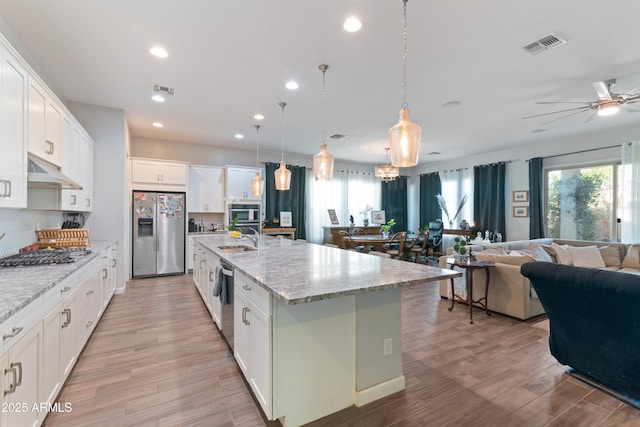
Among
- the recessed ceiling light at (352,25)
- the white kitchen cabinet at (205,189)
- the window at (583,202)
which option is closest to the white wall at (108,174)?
the white kitchen cabinet at (205,189)

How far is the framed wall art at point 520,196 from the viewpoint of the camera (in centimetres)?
656

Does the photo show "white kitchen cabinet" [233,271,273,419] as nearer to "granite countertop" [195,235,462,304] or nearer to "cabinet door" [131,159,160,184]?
"granite countertop" [195,235,462,304]

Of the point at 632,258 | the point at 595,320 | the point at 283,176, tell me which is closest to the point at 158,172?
the point at 283,176

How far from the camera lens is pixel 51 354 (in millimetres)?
1758

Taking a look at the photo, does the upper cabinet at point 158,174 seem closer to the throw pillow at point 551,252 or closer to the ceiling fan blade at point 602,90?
the ceiling fan blade at point 602,90

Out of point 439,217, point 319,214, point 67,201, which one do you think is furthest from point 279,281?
point 439,217

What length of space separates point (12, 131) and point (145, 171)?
376cm

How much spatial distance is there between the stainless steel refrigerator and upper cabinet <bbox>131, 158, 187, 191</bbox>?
16 centimetres

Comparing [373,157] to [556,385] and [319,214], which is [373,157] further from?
[556,385]

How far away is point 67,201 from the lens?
10.7 ft

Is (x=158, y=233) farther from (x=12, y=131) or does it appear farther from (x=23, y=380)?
(x=23, y=380)

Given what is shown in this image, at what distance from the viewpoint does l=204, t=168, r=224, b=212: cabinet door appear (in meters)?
6.35

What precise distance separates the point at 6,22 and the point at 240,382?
11.8 ft

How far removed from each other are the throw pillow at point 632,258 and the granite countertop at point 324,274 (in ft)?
15.5
